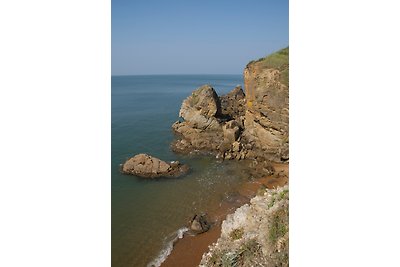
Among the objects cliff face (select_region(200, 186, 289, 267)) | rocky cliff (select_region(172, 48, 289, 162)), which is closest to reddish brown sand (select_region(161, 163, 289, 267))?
cliff face (select_region(200, 186, 289, 267))

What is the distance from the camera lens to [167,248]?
1030cm

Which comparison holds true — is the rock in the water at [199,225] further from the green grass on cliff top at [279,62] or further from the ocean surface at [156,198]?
the green grass on cliff top at [279,62]

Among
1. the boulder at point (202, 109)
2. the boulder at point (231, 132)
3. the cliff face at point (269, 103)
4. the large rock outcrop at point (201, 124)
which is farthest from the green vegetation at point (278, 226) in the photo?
the boulder at point (202, 109)

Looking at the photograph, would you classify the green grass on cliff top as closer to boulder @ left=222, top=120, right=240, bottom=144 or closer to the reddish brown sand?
boulder @ left=222, top=120, right=240, bottom=144

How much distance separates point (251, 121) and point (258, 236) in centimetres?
1290

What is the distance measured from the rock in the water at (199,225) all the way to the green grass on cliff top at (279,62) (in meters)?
8.11

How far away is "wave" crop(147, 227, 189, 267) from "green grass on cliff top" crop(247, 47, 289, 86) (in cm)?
889

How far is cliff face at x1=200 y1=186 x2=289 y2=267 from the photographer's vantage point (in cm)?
514

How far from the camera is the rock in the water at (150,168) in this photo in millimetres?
16312
